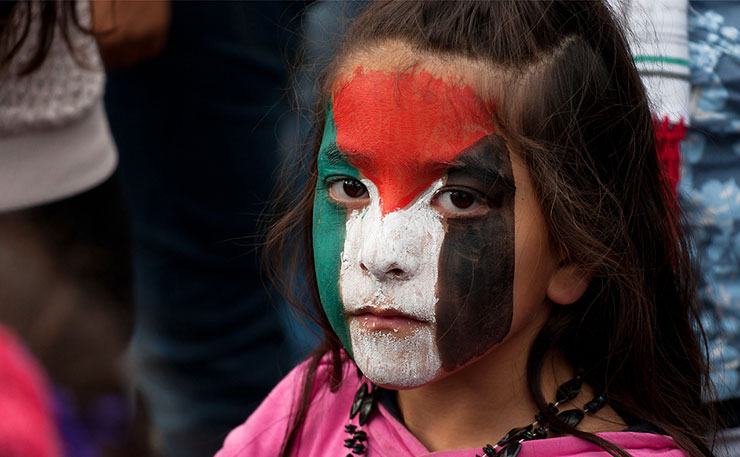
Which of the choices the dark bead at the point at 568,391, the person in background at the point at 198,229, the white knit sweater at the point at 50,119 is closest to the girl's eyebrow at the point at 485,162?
the dark bead at the point at 568,391

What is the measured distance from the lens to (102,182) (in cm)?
217

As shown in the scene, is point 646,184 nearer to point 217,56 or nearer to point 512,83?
point 512,83

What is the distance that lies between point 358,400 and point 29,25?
41.3 inches

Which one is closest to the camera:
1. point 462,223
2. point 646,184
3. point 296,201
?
point 462,223

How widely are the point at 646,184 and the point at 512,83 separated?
32cm

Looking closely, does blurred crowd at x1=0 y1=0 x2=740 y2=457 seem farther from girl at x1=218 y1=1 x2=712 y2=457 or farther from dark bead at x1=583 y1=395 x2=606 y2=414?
dark bead at x1=583 y1=395 x2=606 y2=414

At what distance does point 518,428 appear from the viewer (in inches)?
55.5

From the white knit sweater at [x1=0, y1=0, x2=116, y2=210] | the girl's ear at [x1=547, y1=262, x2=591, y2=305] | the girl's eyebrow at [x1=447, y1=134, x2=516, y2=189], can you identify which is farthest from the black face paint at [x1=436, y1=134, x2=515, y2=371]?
the white knit sweater at [x1=0, y1=0, x2=116, y2=210]

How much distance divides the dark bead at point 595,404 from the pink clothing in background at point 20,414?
2.62 feet

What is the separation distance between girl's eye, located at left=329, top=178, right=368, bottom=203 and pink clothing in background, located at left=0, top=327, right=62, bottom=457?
0.52m

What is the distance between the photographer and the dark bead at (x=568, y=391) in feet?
4.72

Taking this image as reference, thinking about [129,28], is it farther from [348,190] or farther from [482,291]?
[482,291]

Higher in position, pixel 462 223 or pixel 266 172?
pixel 462 223

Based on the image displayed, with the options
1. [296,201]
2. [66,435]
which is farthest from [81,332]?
[296,201]
